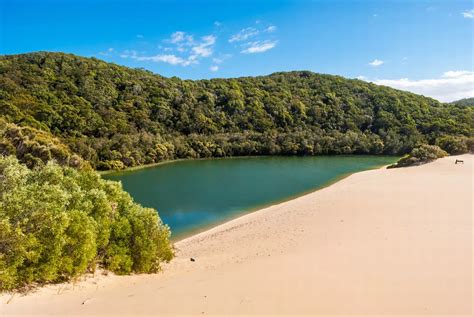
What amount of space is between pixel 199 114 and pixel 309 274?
87.9 meters

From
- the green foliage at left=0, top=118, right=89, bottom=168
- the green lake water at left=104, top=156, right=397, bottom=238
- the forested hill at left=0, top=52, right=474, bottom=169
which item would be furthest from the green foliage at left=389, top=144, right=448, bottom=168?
the green foliage at left=0, top=118, right=89, bottom=168

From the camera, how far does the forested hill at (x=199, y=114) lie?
7262cm

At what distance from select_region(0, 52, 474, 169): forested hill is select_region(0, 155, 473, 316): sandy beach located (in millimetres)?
48112

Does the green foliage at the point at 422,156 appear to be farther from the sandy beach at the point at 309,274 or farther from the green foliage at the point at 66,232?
the green foliage at the point at 66,232

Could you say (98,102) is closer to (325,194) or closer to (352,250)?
(325,194)

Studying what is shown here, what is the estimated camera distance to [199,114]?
314 feet

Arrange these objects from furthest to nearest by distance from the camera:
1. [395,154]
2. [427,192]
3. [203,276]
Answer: [395,154], [427,192], [203,276]

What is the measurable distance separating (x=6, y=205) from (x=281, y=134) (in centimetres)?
8343

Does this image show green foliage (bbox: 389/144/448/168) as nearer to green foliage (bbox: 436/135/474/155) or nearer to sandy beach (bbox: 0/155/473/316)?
green foliage (bbox: 436/135/474/155)

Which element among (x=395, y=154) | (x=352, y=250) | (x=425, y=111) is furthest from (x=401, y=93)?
(x=352, y=250)

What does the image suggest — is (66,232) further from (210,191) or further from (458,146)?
(458,146)

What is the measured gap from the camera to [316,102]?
353ft

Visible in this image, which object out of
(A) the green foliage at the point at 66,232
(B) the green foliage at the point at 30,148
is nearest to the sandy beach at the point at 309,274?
(A) the green foliage at the point at 66,232

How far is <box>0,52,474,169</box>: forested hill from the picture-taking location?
7262 centimetres
